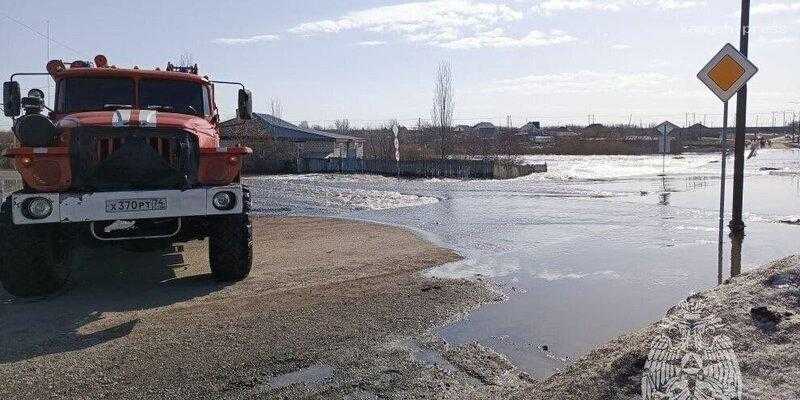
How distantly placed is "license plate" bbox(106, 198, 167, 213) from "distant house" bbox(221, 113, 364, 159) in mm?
32290

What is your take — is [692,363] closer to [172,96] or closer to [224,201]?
[224,201]

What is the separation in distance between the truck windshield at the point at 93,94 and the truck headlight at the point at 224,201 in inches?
83.3

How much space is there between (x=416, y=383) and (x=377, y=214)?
1214cm

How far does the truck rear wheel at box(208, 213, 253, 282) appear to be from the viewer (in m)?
7.53

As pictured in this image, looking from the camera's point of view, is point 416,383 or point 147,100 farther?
point 147,100

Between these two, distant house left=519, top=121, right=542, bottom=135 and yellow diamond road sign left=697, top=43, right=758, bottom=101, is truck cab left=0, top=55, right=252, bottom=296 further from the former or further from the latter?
distant house left=519, top=121, right=542, bottom=135

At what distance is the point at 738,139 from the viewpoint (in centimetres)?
877

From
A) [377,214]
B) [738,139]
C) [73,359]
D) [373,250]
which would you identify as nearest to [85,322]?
[73,359]

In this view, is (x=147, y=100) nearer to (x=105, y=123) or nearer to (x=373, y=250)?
(x=105, y=123)

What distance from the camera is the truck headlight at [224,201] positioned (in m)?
7.20

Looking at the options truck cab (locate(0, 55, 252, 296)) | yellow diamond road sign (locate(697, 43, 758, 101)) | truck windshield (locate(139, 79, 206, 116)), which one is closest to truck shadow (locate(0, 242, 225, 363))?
truck cab (locate(0, 55, 252, 296))

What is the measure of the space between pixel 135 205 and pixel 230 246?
1.24 m

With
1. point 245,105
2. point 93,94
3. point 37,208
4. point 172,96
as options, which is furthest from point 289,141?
point 37,208

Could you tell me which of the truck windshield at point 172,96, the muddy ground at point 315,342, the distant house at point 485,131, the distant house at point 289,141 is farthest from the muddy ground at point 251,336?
the distant house at point 485,131
